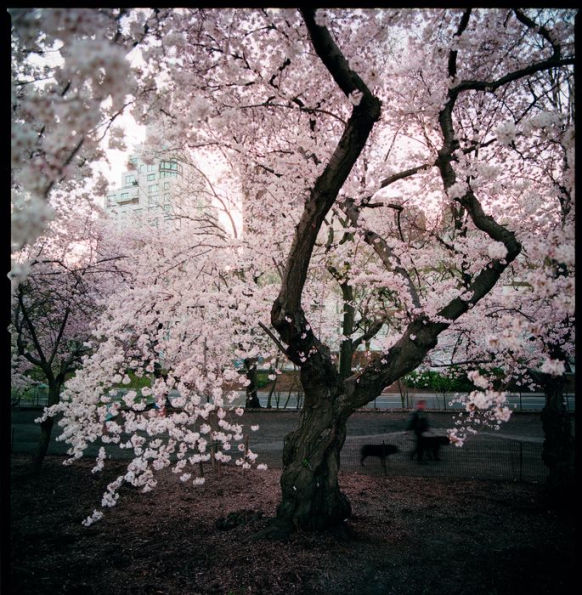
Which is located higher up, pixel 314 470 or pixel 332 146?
pixel 332 146

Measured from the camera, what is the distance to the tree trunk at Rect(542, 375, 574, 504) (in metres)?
7.82

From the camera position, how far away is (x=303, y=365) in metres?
5.76

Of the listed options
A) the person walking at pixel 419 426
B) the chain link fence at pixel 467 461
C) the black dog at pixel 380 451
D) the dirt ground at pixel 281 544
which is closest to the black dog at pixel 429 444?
the person walking at pixel 419 426

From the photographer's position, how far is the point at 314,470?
5883 millimetres

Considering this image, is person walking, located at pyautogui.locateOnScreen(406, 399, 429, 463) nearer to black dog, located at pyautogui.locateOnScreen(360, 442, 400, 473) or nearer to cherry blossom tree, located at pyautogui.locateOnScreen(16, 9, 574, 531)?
black dog, located at pyautogui.locateOnScreen(360, 442, 400, 473)

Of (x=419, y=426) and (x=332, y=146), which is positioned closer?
(x=332, y=146)

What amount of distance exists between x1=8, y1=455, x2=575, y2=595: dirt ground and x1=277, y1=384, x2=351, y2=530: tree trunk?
27 centimetres

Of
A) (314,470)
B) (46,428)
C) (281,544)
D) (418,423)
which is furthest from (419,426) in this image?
(46,428)

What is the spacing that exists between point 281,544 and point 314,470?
1106 mm

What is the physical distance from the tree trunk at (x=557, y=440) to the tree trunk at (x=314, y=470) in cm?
483

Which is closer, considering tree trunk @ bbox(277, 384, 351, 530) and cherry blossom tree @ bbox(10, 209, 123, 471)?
tree trunk @ bbox(277, 384, 351, 530)

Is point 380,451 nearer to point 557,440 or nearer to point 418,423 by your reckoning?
point 418,423

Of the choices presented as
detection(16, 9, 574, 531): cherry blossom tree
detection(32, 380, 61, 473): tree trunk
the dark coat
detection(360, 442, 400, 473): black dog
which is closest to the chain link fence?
detection(360, 442, 400, 473): black dog

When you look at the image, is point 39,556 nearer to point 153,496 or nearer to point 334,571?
point 153,496
